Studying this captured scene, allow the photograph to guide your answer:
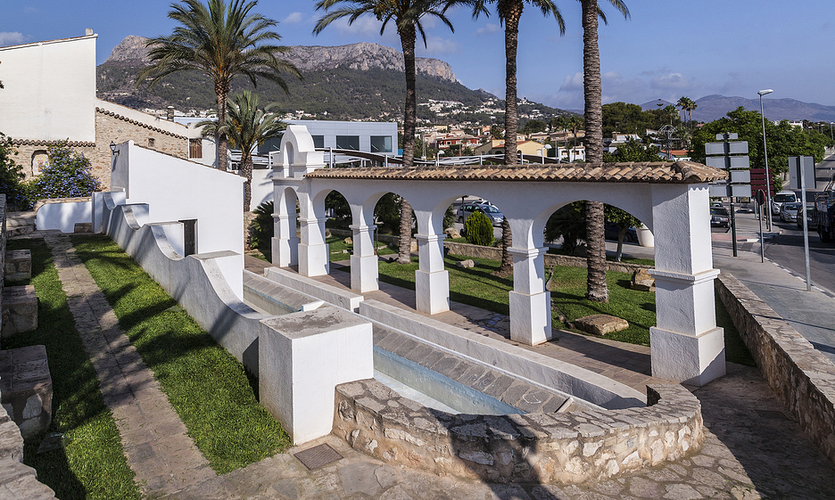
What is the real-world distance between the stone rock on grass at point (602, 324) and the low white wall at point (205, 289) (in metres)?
A: 6.88

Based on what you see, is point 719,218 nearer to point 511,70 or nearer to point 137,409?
point 511,70

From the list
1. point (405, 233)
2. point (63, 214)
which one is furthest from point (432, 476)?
point (63, 214)

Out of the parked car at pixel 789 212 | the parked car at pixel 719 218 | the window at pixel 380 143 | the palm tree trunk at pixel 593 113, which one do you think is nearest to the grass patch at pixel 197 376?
the palm tree trunk at pixel 593 113

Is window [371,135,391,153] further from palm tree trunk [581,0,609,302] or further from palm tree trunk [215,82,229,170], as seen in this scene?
palm tree trunk [581,0,609,302]

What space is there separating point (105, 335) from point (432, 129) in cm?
13041

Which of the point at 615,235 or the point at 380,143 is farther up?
the point at 380,143

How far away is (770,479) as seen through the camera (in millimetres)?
5098

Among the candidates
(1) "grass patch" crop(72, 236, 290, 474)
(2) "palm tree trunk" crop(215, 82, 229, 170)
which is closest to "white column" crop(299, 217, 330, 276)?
(1) "grass patch" crop(72, 236, 290, 474)

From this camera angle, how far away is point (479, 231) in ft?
79.4

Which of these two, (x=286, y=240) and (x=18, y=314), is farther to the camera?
(x=286, y=240)

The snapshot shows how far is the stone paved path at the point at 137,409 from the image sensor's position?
16.5 ft

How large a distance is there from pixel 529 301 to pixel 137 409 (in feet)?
23.4

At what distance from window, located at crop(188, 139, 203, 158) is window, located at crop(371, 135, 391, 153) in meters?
23.0

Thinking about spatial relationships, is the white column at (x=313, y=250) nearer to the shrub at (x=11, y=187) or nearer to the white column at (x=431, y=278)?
the white column at (x=431, y=278)
